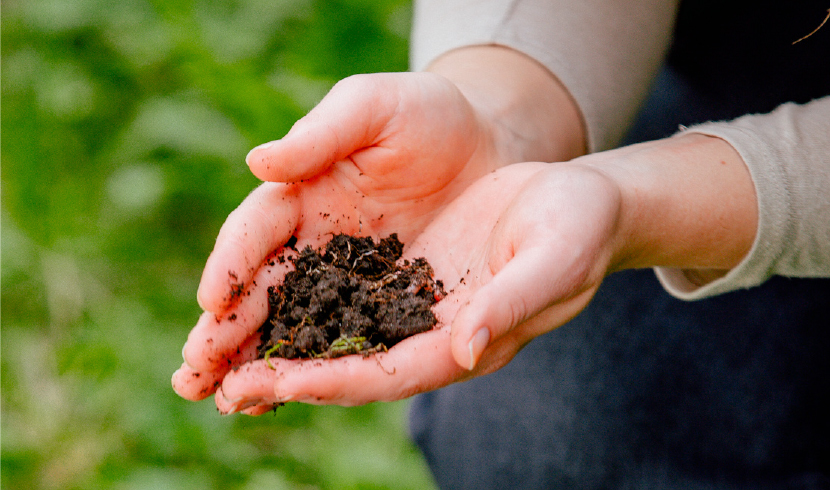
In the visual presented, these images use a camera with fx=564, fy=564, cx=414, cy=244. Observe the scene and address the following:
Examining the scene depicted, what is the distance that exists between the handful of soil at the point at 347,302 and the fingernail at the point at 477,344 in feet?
0.97

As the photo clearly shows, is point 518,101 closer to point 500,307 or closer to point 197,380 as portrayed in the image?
point 500,307

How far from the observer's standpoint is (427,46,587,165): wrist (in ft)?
6.79

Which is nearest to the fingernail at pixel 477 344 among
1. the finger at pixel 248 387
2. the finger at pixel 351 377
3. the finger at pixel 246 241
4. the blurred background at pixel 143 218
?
the finger at pixel 351 377

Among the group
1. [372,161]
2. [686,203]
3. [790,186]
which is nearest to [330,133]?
[372,161]

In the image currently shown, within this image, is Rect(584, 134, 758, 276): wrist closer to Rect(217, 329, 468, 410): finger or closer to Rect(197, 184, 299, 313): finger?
Rect(217, 329, 468, 410): finger

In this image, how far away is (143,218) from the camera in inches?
128

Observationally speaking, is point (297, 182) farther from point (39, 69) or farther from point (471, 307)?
point (39, 69)

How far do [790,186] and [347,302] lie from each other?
49.2 inches

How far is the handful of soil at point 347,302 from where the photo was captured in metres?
1.46

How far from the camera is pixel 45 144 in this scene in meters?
3.44

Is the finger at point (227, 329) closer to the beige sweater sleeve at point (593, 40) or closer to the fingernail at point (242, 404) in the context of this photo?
the fingernail at point (242, 404)

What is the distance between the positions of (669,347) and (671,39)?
121 centimetres

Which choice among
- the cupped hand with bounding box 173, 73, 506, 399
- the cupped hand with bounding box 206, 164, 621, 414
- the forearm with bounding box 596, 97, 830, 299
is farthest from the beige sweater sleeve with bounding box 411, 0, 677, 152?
the cupped hand with bounding box 206, 164, 621, 414

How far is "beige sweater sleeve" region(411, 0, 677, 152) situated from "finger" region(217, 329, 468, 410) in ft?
4.09
